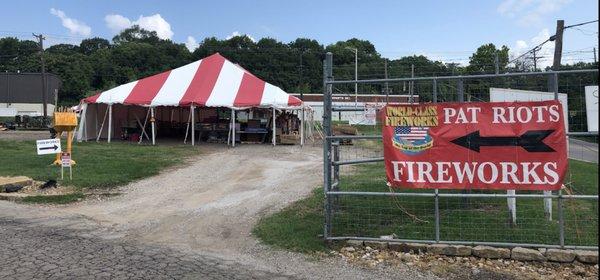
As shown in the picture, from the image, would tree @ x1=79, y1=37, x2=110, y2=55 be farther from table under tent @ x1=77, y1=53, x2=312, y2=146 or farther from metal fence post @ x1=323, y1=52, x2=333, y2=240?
metal fence post @ x1=323, y1=52, x2=333, y2=240

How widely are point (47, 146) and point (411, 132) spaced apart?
10.2 m

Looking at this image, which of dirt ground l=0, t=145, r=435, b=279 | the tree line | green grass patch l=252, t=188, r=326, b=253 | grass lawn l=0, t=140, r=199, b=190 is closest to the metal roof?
the tree line

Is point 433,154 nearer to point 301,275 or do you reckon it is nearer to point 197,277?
point 301,275

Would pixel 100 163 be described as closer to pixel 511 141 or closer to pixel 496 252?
pixel 496 252

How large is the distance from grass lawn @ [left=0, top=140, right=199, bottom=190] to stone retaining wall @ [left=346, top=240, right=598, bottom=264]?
7900 millimetres

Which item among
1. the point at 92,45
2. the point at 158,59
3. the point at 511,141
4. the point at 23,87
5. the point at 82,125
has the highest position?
the point at 92,45

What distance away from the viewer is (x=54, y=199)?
1055 cm

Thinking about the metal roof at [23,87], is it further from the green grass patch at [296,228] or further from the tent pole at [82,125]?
the green grass patch at [296,228]

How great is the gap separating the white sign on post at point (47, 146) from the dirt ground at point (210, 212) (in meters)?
2.47

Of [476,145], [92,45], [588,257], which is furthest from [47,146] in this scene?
[92,45]

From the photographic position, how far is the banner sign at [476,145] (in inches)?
243

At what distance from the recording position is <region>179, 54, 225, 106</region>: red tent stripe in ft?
77.6

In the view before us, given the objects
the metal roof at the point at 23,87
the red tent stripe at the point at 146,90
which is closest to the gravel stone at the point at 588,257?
the red tent stripe at the point at 146,90

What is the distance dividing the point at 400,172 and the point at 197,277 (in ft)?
9.20
